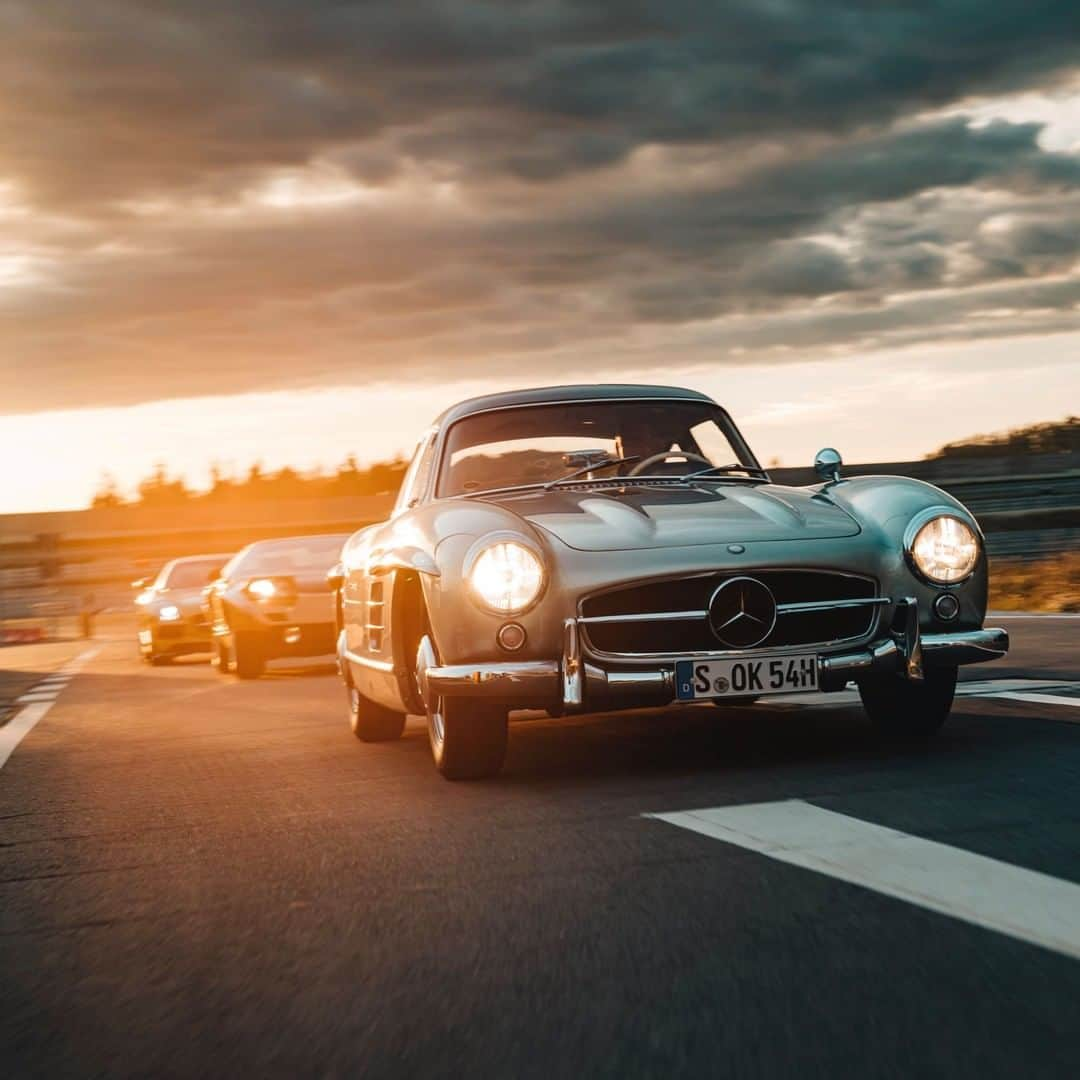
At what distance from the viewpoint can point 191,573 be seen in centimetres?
2161

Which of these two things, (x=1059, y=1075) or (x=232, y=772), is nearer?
(x=1059, y=1075)

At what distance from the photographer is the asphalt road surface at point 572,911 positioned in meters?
2.96

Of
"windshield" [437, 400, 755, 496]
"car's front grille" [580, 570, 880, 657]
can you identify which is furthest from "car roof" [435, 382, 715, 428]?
"car's front grille" [580, 570, 880, 657]

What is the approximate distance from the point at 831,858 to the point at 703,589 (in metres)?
1.77

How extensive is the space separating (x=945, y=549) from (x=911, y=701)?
655mm

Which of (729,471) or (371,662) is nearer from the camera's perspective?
(371,662)

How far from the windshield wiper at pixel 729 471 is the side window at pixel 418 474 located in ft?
3.98

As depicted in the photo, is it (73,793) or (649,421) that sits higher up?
(649,421)

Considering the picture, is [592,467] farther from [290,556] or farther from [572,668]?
[290,556]

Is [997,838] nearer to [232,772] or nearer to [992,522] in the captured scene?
[232,772]

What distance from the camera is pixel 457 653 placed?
6.04 m

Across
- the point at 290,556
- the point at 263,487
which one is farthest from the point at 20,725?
the point at 263,487

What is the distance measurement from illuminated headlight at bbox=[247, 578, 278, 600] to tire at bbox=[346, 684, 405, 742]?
6.70 meters

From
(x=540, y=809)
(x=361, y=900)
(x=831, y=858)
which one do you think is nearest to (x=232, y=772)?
(x=540, y=809)
